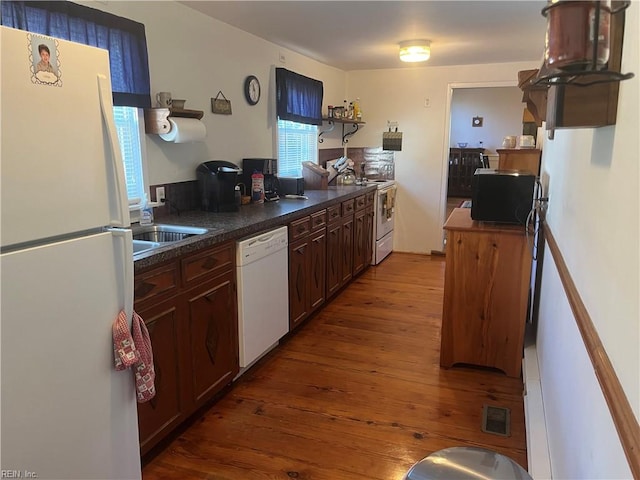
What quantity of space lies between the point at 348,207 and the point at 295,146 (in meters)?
0.90

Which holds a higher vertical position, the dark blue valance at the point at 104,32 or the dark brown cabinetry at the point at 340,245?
the dark blue valance at the point at 104,32

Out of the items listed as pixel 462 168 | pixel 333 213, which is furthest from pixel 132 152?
pixel 462 168

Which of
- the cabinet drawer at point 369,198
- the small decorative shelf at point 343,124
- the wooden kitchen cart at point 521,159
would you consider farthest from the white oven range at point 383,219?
the wooden kitchen cart at point 521,159

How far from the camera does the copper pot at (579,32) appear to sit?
871mm

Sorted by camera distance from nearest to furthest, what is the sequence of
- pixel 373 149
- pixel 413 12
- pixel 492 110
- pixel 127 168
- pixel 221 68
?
pixel 127 168
pixel 413 12
pixel 221 68
pixel 373 149
pixel 492 110

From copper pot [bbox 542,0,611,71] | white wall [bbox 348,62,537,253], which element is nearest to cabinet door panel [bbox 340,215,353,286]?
white wall [bbox 348,62,537,253]

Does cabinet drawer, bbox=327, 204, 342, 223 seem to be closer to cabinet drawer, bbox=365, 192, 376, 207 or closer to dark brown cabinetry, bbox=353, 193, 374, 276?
dark brown cabinetry, bbox=353, 193, 374, 276

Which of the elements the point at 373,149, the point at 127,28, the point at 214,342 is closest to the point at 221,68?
the point at 127,28

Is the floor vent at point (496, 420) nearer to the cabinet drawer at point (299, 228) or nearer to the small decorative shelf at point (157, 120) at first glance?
the cabinet drawer at point (299, 228)

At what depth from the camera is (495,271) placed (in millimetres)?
2811

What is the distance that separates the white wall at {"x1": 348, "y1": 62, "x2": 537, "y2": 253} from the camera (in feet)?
18.1

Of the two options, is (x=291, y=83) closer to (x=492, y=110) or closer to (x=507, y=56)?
(x=507, y=56)

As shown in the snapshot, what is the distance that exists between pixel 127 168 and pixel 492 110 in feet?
28.7

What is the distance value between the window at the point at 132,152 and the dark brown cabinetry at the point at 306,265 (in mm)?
985
